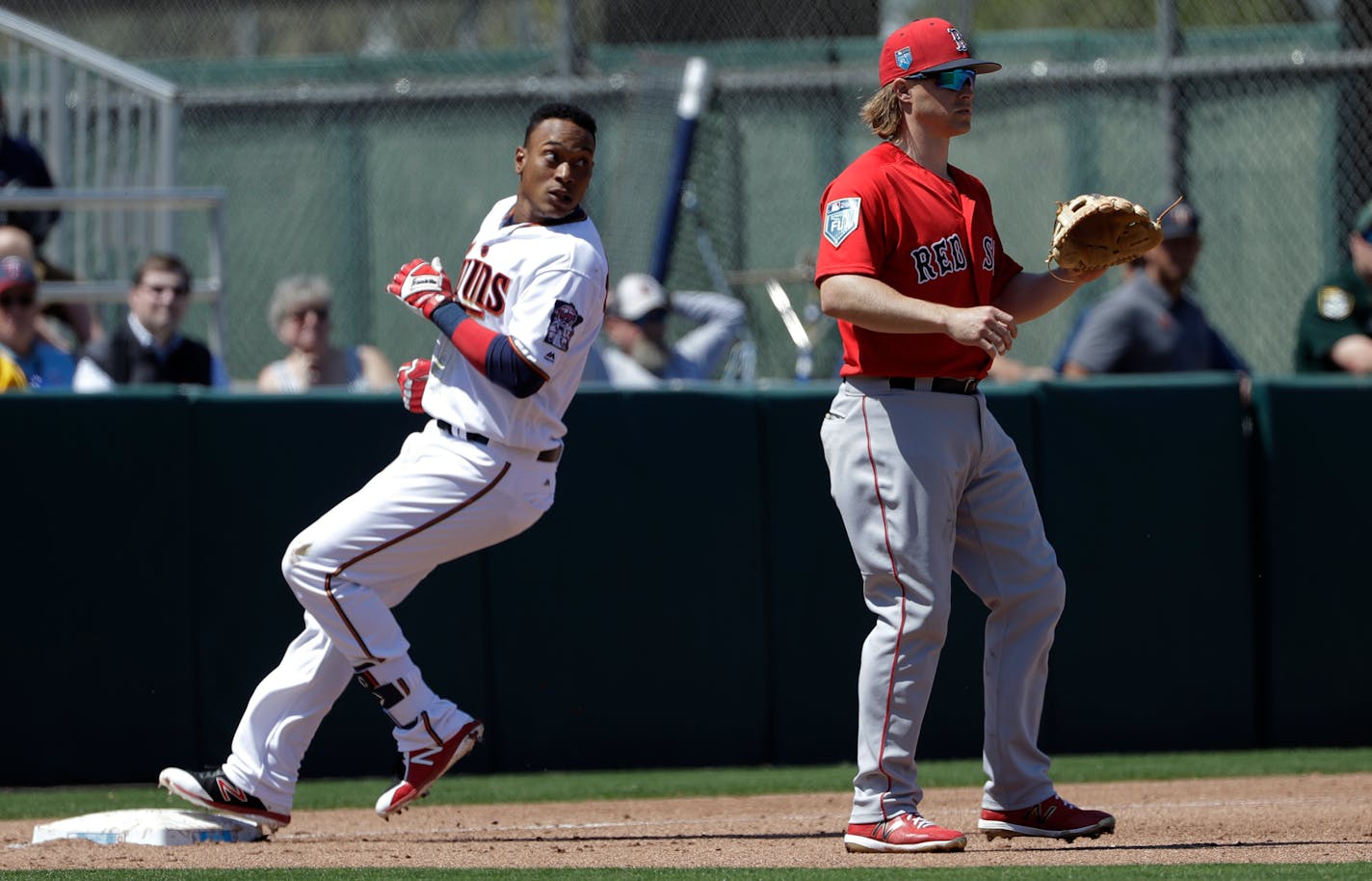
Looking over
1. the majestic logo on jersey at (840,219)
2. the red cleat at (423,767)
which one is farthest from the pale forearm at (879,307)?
the red cleat at (423,767)

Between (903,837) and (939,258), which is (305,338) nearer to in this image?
(939,258)

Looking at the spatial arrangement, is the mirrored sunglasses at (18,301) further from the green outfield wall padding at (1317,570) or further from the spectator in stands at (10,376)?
the green outfield wall padding at (1317,570)

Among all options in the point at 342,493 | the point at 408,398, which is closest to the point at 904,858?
the point at 408,398

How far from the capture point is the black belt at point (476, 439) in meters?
4.93

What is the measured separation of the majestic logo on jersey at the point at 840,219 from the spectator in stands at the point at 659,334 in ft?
12.3

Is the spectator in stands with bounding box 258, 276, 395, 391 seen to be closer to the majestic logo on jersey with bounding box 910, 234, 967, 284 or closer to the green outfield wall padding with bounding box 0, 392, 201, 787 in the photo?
the green outfield wall padding with bounding box 0, 392, 201, 787

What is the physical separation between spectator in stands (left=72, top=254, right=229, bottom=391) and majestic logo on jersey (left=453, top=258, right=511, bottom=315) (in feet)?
9.07

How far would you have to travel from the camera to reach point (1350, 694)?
7094 millimetres

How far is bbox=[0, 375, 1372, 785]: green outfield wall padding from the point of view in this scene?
21.7 feet

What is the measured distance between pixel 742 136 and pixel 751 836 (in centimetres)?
550

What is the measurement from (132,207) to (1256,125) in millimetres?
5645

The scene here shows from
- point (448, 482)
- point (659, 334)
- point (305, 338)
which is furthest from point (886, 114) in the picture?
point (659, 334)

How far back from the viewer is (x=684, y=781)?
668cm

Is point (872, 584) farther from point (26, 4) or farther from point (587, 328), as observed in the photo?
point (26, 4)
